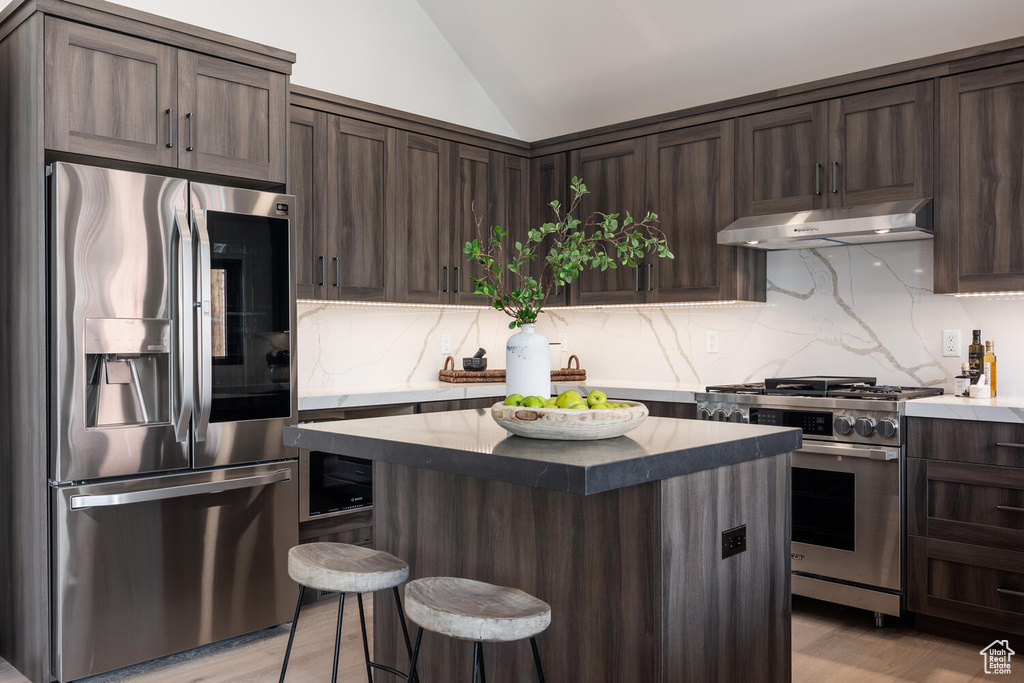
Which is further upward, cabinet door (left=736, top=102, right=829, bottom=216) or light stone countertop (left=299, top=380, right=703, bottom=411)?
cabinet door (left=736, top=102, right=829, bottom=216)

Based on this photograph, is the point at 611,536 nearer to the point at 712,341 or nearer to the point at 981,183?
the point at 981,183

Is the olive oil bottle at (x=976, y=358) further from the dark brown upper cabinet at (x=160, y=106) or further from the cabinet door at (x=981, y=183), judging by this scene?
the dark brown upper cabinet at (x=160, y=106)

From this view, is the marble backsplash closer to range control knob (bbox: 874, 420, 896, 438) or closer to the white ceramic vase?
range control knob (bbox: 874, 420, 896, 438)

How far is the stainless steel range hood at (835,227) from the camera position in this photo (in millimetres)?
3469

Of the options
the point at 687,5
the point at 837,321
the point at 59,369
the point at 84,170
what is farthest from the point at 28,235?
the point at 837,321

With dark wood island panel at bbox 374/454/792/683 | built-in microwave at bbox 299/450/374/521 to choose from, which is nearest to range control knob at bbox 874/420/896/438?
dark wood island panel at bbox 374/454/792/683

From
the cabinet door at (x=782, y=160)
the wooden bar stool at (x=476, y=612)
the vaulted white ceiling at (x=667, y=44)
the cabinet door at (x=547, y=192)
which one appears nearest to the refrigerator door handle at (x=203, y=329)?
the wooden bar stool at (x=476, y=612)

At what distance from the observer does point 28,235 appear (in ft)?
9.47

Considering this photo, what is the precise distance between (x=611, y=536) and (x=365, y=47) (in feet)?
11.6

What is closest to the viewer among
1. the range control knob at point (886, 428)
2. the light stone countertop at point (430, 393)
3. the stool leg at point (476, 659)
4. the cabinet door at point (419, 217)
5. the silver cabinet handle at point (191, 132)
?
the stool leg at point (476, 659)

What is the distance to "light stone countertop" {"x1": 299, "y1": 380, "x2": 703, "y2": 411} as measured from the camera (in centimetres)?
371

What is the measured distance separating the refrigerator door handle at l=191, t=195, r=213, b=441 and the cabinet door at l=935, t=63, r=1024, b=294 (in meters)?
2.99

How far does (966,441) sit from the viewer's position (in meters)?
3.15

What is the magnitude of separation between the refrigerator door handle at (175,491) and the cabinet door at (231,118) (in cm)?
120
